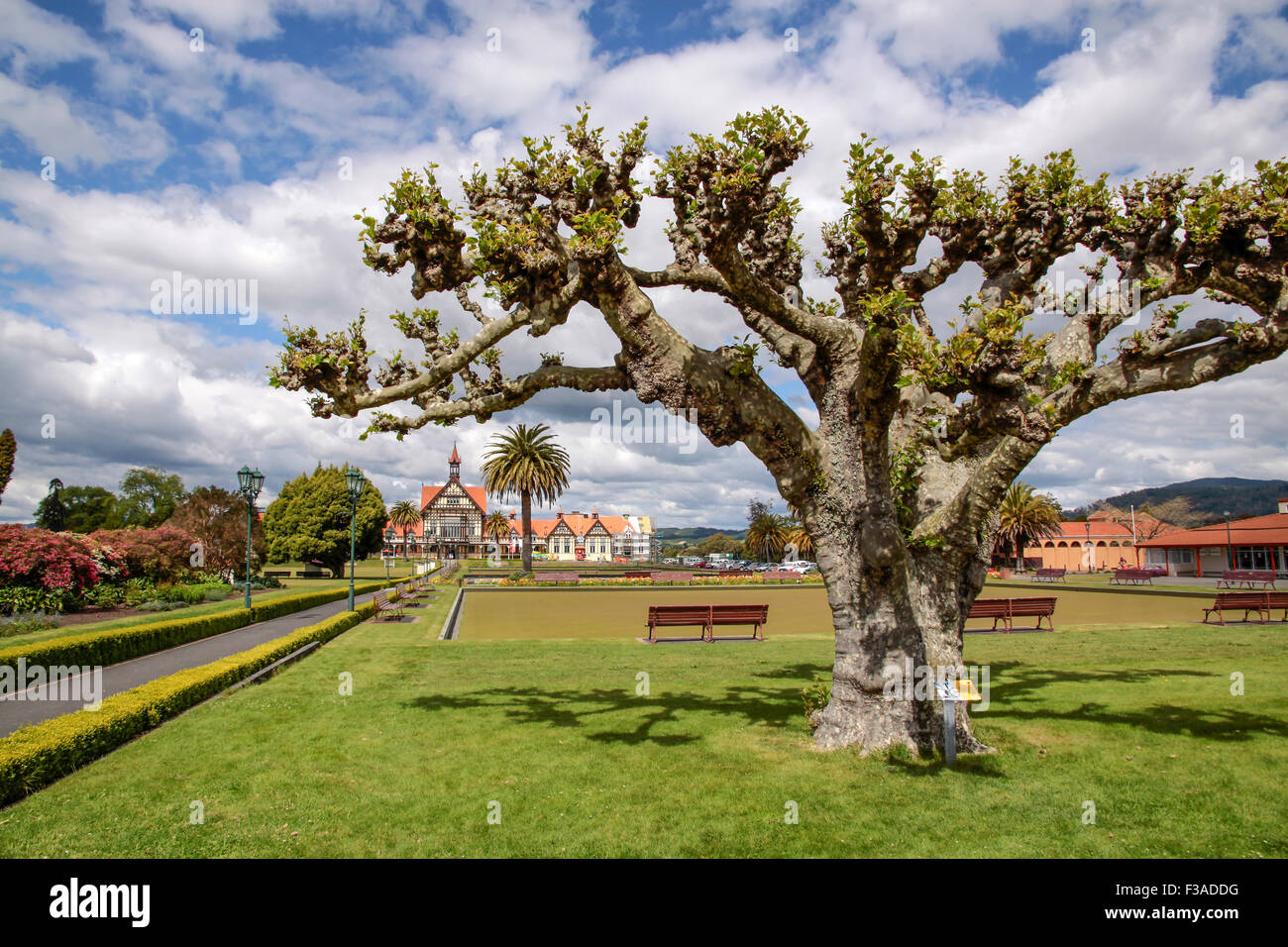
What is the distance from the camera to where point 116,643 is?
48.7 feet

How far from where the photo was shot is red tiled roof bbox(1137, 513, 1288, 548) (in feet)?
156

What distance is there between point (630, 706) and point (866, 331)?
6178mm

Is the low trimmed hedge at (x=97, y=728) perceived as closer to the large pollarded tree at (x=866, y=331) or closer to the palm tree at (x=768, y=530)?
the large pollarded tree at (x=866, y=331)

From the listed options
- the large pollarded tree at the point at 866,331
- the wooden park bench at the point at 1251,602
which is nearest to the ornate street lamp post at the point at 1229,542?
the wooden park bench at the point at 1251,602

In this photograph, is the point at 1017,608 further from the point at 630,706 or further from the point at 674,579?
the point at 674,579

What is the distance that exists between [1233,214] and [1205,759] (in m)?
5.87

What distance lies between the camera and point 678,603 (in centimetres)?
3219

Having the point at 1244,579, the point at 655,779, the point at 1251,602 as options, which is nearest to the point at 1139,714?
the point at 655,779

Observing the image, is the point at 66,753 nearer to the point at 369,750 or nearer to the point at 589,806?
the point at 369,750

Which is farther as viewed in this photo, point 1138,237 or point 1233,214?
point 1138,237

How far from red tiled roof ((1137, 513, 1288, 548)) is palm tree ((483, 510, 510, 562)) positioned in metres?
71.7

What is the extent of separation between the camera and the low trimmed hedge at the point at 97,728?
21.0 feet

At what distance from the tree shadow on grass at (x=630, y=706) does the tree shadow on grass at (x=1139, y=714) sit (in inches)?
109
